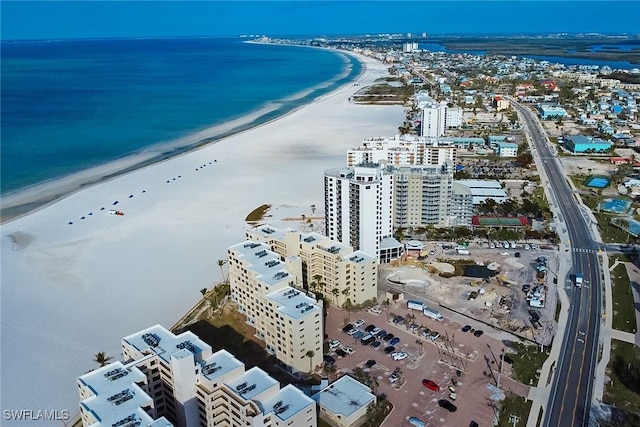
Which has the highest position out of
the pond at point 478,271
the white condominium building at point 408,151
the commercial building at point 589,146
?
the white condominium building at point 408,151

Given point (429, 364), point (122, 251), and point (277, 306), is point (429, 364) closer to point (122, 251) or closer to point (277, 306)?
point (277, 306)

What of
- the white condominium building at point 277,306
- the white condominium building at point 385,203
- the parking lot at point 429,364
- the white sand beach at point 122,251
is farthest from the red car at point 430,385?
the white sand beach at point 122,251

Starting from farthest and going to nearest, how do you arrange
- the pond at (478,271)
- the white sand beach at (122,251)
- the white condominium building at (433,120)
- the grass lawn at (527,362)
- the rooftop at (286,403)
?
the white condominium building at (433,120), the pond at (478,271), the white sand beach at (122,251), the grass lawn at (527,362), the rooftop at (286,403)

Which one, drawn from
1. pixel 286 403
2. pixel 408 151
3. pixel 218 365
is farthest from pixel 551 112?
pixel 218 365

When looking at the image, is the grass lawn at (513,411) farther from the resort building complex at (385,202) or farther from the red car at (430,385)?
the resort building complex at (385,202)

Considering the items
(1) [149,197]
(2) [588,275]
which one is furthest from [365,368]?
(1) [149,197]

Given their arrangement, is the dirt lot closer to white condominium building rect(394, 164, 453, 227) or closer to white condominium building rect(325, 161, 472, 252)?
white condominium building rect(325, 161, 472, 252)
